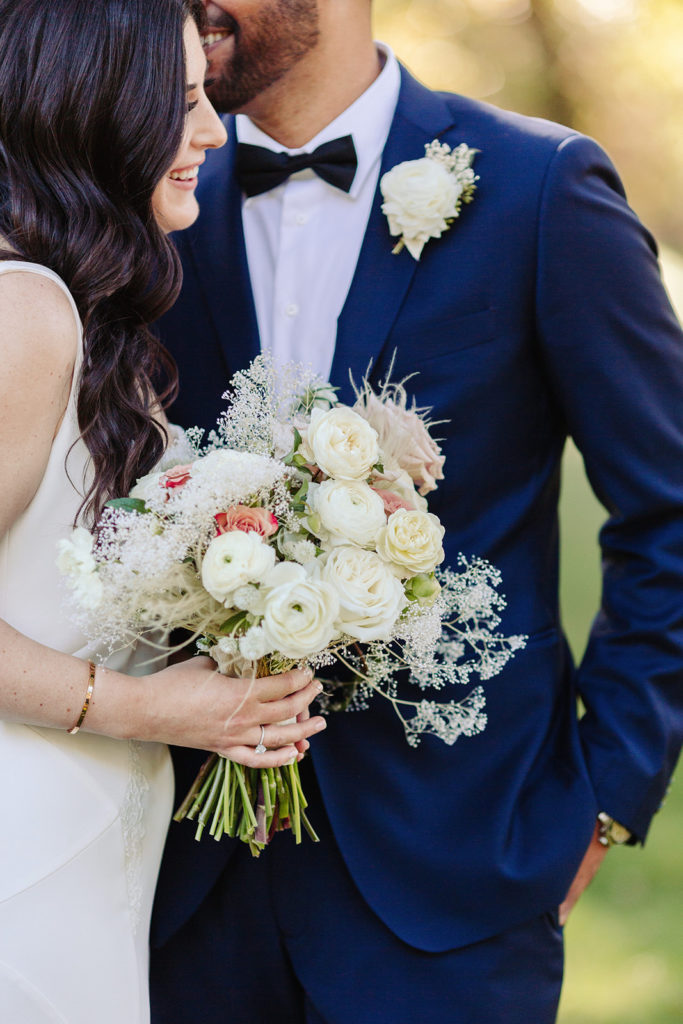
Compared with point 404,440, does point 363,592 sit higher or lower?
lower

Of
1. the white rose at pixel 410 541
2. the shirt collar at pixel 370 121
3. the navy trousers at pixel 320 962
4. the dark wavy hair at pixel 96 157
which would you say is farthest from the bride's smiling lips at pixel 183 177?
the navy trousers at pixel 320 962

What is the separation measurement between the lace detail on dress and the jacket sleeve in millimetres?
1007

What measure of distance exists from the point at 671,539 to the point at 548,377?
457mm

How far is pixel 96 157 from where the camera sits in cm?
197

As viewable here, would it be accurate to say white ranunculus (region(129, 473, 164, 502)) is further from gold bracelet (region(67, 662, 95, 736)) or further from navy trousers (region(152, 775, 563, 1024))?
navy trousers (region(152, 775, 563, 1024))

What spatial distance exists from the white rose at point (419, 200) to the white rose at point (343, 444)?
2.27 ft

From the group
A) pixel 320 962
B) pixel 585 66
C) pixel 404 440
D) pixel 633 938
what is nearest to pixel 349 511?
pixel 404 440

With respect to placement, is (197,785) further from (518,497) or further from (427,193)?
(427,193)

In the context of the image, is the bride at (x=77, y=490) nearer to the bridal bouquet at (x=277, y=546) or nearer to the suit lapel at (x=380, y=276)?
the bridal bouquet at (x=277, y=546)

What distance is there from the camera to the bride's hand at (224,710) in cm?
185

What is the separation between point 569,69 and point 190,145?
2085cm

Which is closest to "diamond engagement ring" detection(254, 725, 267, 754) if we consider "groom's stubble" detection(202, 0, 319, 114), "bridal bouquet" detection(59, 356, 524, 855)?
"bridal bouquet" detection(59, 356, 524, 855)

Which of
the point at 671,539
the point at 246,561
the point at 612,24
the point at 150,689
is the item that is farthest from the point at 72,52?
the point at 612,24

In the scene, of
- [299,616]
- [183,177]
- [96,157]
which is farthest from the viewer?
[183,177]
